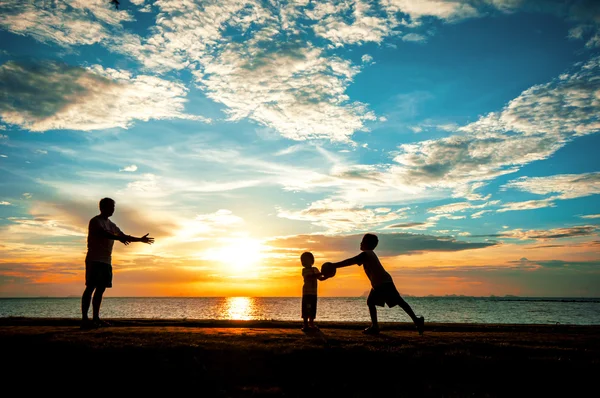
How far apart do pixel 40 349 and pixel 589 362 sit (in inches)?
431

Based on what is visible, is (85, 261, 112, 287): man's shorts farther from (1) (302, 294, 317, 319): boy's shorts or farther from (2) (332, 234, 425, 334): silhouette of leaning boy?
(2) (332, 234, 425, 334): silhouette of leaning boy

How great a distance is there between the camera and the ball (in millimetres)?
11766

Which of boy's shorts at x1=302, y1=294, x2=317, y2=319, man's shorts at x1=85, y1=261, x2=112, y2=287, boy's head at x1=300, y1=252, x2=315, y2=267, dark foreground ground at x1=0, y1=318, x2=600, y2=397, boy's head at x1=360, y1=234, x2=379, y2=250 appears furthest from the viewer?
boy's head at x1=300, y1=252, x2=315, y2=267

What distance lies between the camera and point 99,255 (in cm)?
1101

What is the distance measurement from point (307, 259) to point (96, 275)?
6.02 metres

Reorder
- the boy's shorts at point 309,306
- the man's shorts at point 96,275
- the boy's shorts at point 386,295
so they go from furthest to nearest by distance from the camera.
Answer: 1. the boy's shorts at point 309,306
2. the boy's shorts at point 386,295
3. the man's shorts at point 96,275

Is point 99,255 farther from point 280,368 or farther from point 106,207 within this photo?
point 280,368

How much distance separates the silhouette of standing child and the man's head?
5763 millimetres

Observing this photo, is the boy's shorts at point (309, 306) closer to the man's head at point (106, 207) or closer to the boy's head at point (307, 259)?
the boy's head at point (307, 259)

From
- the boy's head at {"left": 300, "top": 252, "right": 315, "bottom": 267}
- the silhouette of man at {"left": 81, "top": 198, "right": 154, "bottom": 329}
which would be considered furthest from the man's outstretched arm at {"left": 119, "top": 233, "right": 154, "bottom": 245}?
the boy's head at {"left": 300, "top": 252, "right": 315, "bottom": 267}

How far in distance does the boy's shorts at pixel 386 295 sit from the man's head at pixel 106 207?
309 inches

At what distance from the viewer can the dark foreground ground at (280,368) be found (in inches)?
257

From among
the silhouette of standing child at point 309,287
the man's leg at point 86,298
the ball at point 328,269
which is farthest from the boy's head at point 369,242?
the man's leg at point 86,298

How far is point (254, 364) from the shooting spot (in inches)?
296
